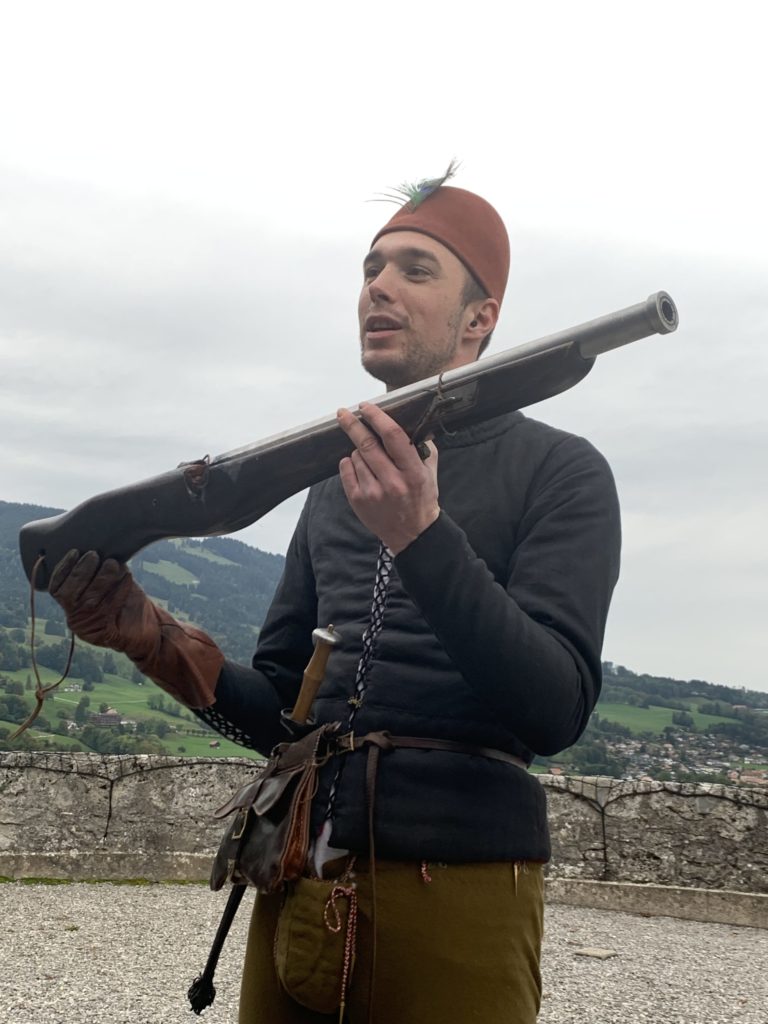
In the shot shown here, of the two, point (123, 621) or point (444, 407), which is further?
point (123, 621)

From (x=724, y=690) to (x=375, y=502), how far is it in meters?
38.2

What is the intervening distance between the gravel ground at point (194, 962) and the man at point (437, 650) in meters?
5.16

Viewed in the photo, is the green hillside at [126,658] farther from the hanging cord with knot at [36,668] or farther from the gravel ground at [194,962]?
the gravel ground at [194,962]

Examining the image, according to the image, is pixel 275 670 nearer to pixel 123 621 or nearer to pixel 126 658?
pixel 123 621

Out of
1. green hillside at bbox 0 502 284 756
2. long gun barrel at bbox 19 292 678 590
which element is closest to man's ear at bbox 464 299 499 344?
long gun barrel at bbox 19 292 678 590

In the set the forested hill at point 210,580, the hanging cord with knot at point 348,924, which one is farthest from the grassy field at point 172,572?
the hanging cord with knot at point 348,924

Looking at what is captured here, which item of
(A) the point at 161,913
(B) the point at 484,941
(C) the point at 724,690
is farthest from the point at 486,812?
(C) the point at 724,690

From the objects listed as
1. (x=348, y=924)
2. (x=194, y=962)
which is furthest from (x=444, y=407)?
(x=194, y=962)

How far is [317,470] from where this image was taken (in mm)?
2344

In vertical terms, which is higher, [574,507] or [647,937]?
[574,507]

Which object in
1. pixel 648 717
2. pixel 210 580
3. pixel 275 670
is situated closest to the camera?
pixel 275 670

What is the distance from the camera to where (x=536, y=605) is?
209cm

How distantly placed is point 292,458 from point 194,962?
713 centimetres

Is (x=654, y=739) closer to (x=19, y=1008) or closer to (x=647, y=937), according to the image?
(x=647, y=937)
